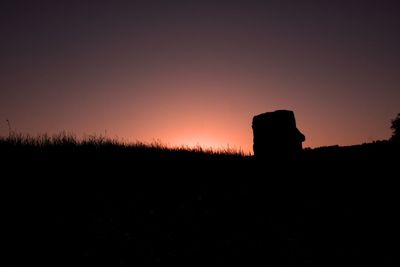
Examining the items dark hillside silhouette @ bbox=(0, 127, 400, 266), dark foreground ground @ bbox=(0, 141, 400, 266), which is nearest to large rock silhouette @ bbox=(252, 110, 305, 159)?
dark hillside silhouette @ bbox=(0, 127, 400, 266)

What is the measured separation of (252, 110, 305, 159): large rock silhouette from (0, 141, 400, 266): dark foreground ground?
84cm

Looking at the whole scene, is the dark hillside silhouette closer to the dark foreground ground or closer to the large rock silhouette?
the dark foreground ground

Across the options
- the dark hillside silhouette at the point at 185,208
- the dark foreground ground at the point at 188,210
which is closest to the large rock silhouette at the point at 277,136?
the dark hillside silhouette at the point at 185,208

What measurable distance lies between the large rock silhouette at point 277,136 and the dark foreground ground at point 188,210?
2.75 feet

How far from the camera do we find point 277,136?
11.7 meters

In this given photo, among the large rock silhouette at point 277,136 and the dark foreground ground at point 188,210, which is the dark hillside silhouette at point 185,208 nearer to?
the dark foreground ground at point 188,210

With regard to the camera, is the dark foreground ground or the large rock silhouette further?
the large rock silhouette

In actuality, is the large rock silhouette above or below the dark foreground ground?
above

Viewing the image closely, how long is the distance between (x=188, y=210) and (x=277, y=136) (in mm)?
5183

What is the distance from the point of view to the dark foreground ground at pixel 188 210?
5938mm

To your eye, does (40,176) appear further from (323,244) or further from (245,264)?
(323,244)

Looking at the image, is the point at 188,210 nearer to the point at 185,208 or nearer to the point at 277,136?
the point at 185,208

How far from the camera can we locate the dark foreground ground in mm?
5938

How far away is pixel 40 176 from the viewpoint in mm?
7863
